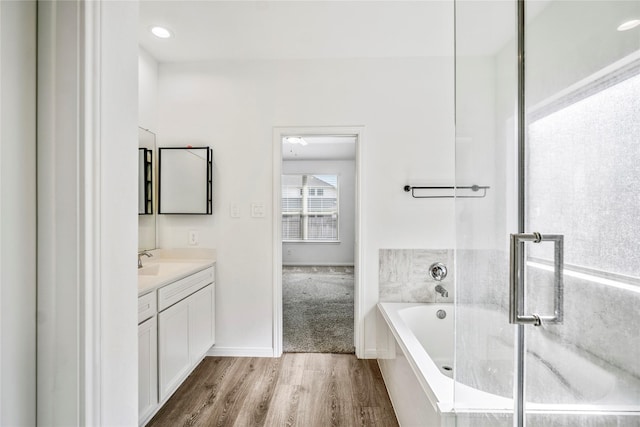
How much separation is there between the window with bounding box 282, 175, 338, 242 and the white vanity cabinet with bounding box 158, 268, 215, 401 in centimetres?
450

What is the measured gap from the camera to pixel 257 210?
8.18 feet

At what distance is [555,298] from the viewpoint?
714 mm

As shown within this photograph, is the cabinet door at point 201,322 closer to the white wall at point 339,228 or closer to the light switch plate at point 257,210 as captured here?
the light switch plate at point 257,210

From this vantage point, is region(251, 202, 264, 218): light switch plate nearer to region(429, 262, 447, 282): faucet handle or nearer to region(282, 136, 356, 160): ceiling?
region(429, 262, 447, 282): faucet handle

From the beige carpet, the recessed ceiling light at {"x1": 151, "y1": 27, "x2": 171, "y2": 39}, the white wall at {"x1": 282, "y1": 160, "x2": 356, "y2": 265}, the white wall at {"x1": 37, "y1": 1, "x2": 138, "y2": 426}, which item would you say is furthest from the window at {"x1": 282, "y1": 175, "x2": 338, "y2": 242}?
the white wall at {"x1": 37, "y1": 1, "x2": 138, "y2": 426}

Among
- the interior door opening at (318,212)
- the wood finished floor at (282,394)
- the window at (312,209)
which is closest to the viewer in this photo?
the wood finished floor at (282,394)

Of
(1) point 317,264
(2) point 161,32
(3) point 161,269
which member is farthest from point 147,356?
(1) point 317,264

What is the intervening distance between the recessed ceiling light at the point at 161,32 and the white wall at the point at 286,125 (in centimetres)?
36

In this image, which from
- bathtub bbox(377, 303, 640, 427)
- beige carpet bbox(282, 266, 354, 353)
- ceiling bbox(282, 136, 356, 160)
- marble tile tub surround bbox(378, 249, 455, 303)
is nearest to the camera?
bathtub bbox(377, 303, 640, 427)

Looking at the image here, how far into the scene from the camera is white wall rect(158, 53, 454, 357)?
96.2 inches

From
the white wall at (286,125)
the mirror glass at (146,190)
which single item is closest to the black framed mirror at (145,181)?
the mirror glass at (146,190)

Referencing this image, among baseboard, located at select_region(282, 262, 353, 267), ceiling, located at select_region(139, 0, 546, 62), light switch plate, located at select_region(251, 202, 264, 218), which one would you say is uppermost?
ceiling, located at select_region(139, 0, 546, 62)

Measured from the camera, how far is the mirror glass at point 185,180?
247 cm

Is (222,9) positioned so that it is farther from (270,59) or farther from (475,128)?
(475,128)
